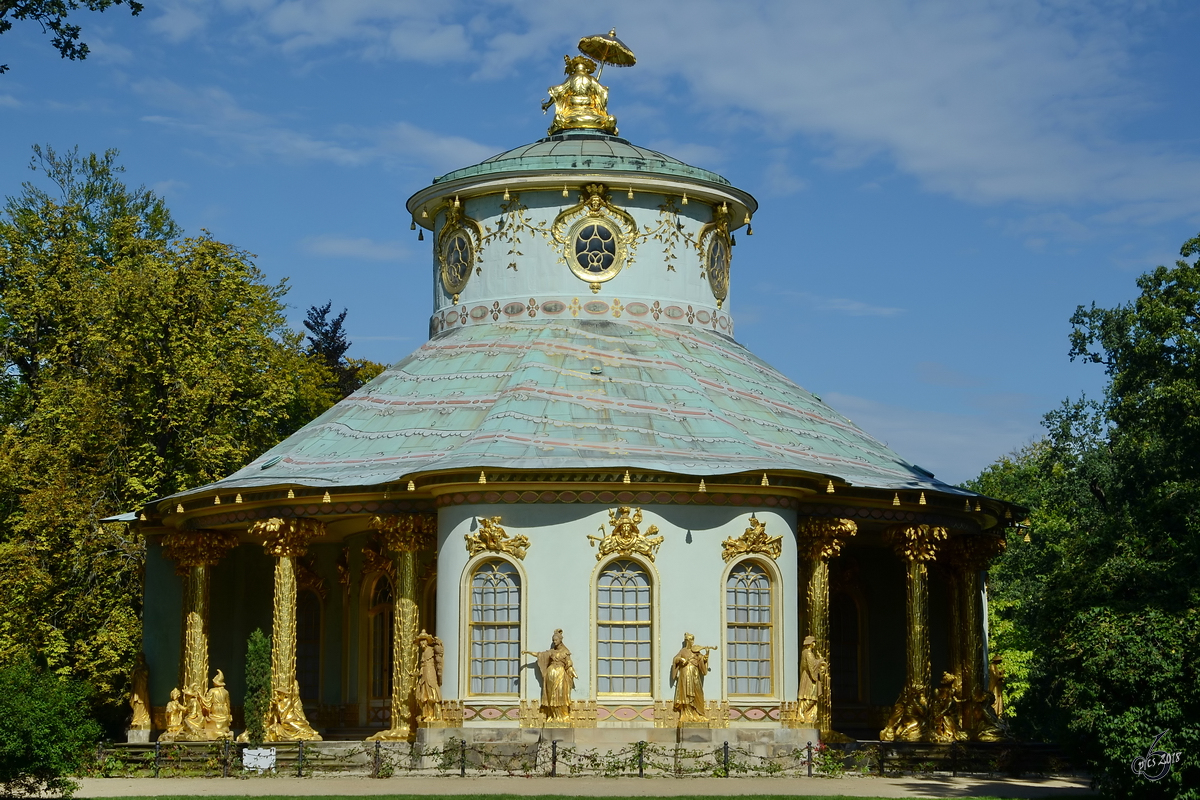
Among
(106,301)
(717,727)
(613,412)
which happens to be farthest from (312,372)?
(717,727)

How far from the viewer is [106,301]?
37.8 m

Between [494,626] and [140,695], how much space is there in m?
9.27

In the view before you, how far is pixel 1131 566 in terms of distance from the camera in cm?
2272

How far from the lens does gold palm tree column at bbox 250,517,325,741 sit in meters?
28.6

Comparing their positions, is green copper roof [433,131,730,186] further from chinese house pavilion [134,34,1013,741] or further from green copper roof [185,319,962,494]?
green copper roof [185,319,962,494]

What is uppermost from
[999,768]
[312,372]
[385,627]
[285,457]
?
[312,372]

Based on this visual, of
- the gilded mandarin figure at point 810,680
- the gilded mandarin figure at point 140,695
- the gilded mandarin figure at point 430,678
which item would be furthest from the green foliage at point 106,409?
the gilded mandarin figure at point 810,680

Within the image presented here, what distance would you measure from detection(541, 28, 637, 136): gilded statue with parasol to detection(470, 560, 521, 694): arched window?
1283cm

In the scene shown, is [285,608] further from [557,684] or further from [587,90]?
[587,90]

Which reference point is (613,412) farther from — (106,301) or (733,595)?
(106,301)

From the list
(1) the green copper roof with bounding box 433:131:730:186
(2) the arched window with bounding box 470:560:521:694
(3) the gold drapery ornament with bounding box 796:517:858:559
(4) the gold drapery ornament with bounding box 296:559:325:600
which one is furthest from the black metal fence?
(1) the green copper roof with bounding box 433:131:730:186

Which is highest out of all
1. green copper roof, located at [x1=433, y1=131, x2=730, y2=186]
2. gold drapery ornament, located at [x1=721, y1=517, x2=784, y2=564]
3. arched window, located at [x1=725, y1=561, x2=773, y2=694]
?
green copper roof, located at [x1=433, y1=131, x2=730, y2=186]

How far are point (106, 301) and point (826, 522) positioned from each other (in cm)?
1829

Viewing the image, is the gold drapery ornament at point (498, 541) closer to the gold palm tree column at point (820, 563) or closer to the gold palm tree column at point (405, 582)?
the gold palm tree column at point (405, 582)
